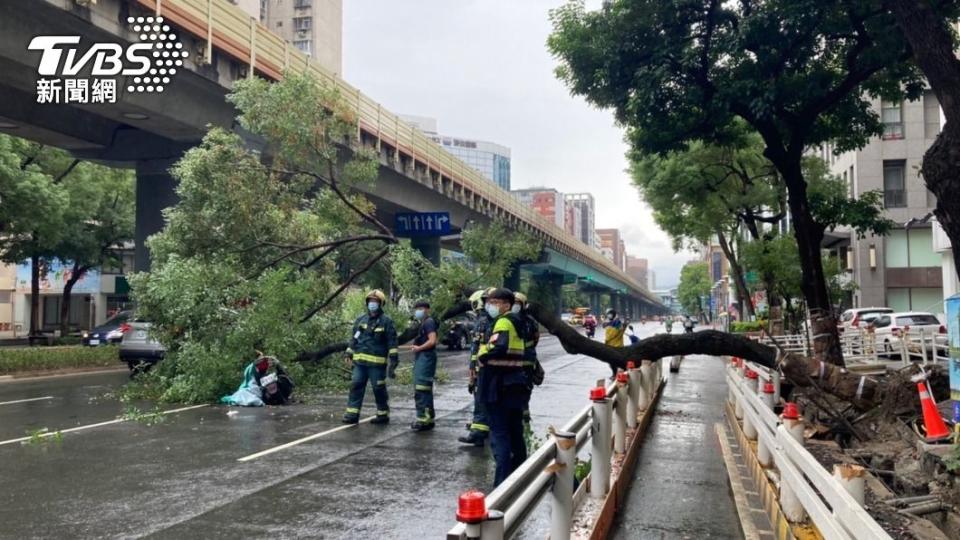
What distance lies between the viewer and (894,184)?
112ft

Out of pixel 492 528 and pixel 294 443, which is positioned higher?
pixel 492 528

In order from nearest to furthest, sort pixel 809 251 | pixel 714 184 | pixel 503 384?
pixel 503 384 → pixel 809 251 → pixel 714 184

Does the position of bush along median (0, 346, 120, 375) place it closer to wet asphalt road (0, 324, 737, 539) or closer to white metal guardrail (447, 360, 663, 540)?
wet asphalt road (0, 324, 737, 539)

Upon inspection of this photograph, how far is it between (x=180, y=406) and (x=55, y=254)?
2378 cm

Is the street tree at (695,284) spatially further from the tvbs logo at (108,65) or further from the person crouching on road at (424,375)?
the person crouching on road at (424,375)

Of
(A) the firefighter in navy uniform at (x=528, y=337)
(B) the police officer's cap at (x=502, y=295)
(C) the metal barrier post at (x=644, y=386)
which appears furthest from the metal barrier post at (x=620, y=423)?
(C) the metal barrier post at (x=644, y=386)

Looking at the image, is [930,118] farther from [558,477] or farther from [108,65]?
[558,477]

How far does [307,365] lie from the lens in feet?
47.5

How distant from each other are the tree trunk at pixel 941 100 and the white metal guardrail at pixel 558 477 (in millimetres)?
3807

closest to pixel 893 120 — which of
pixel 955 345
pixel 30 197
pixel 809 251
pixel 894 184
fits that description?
pixel 894 184

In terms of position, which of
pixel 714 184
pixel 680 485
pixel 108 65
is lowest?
pixel 680 485

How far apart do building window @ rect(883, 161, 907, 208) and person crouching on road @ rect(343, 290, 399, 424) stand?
32.2m

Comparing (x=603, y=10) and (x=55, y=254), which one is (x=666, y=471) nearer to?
(x=603, y=10)

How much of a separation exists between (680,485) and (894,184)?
3342 cm
